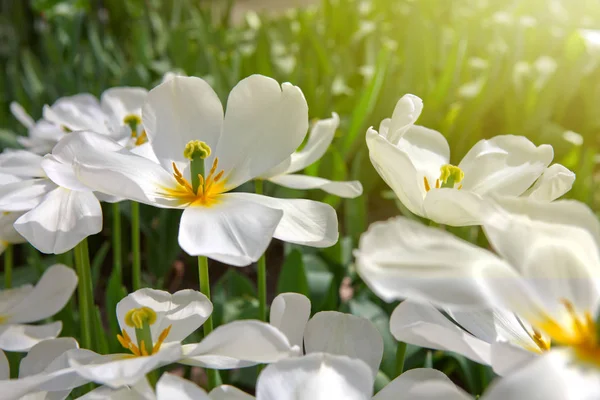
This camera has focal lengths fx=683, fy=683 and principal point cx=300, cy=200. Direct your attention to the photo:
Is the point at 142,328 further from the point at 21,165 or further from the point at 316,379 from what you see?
the point at 21,165

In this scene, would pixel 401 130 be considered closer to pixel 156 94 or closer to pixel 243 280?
pixel 156 94

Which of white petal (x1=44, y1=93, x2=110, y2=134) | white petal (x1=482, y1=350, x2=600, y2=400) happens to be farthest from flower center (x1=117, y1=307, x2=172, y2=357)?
white petal (x1=44, y1=93, x2=110, y2=134)

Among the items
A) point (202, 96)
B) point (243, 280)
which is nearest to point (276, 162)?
point (202, 96)

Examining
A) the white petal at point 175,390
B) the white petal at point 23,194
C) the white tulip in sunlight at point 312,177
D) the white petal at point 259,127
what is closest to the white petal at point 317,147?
the white tulip in sunlight at point 312,177

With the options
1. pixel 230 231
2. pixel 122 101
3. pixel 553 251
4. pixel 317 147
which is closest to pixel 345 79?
pixel 122 101

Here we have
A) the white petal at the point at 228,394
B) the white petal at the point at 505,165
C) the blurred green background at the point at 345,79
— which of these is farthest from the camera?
the blurred green background at the point at 345,79

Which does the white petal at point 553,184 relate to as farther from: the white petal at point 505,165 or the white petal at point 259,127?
the white petal at point 259,127
